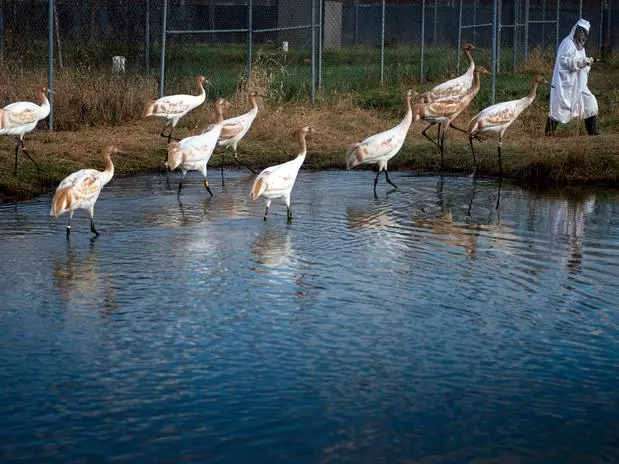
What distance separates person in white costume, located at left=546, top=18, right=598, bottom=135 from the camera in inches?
721

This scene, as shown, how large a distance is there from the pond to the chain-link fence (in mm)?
6789

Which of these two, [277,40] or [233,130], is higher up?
[277,40]

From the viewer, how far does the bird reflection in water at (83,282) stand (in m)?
8.71

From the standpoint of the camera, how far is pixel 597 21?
39.1m

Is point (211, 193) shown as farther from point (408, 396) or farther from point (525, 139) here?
point (408, 396)

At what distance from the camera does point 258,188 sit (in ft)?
38.1

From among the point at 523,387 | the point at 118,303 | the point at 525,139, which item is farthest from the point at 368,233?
the point at 525,139

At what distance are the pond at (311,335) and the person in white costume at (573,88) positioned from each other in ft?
20.0

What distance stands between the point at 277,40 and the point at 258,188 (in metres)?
24.4

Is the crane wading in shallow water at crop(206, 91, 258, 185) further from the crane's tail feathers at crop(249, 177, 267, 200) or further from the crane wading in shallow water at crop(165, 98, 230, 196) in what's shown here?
the crane's tail feathers at crop(249, 177, 267, 200)

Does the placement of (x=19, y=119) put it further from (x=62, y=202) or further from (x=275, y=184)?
(x=275, y=184)

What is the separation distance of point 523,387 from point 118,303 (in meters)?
3.31

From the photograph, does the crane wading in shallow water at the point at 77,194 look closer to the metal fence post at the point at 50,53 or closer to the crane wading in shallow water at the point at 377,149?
the crane wading in shallow water at the point at 377,149

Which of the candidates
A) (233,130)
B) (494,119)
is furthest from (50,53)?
(494,119)
